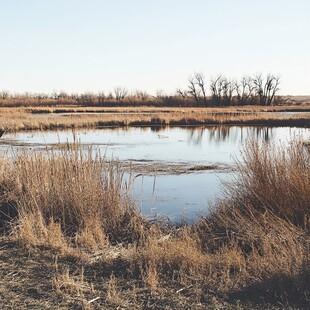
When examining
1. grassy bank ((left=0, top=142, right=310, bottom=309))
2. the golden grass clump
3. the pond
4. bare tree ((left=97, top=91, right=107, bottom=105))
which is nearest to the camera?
grassy bank ((left=0, top=142, right=310, bottom=309))

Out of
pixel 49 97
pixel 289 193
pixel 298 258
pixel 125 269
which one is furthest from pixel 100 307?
pixel 49 97

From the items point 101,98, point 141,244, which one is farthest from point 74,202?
point 101,98

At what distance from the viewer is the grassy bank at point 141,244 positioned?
4.45m

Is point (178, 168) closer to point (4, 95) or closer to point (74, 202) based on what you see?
point (74, 202)

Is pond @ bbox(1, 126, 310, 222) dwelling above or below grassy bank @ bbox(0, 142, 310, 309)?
below

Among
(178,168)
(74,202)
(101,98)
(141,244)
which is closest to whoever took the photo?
(141,244)

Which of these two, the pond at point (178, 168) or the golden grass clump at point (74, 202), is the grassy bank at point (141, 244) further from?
the pond at point (178, 168)

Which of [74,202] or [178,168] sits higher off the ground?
[74,202]

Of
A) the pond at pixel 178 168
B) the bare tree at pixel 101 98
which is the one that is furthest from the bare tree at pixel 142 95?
the pond at pixel 178 168

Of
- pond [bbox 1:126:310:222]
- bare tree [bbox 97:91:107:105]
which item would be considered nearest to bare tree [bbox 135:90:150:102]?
bare tree [bbox 97:91:107:105]

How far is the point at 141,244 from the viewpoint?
20.4 feet

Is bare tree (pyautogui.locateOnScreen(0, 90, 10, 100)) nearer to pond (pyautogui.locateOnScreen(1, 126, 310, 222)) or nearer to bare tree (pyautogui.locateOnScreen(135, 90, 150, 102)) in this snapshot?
bare tree (pyautogui.locateOnScreen(135, 90, 150, 102))

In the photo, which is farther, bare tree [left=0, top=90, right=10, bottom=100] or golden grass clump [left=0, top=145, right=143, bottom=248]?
bare tree [left=0, top=90, right=10, bottom=100]

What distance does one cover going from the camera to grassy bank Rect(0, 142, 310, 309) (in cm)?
445
